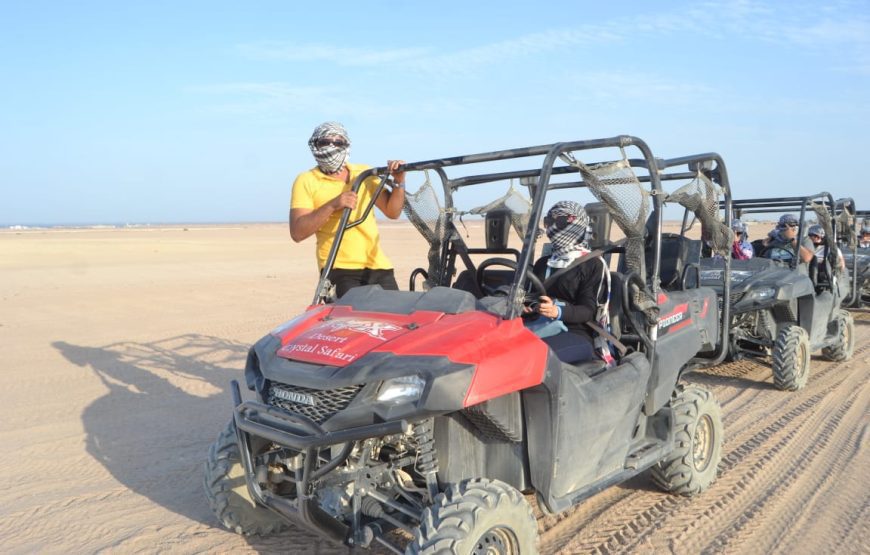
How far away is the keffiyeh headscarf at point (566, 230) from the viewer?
4508 millimetres

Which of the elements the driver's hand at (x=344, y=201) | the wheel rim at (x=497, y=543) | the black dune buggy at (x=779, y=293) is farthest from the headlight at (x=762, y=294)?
the wheel rim at (x=497, y=543)

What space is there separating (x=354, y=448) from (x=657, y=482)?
7.68 feet

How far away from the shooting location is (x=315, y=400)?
3.23 meters

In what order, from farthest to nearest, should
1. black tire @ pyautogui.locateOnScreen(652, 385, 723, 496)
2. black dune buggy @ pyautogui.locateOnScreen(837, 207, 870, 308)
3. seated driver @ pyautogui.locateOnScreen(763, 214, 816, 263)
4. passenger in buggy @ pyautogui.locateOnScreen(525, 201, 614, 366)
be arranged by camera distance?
black dune buggy @ pyautogui.locateOnScreen(837, 207, 870, 308)
seated driver @ pyautogui.locateOnScreen(763, 214, 816, 263)
black tire @ pyautogui.locateOnScreen(652, 385, 723, 496)
passenger in buggy @ pyautogui.locateOnScreen(525, 201, 614, 366)

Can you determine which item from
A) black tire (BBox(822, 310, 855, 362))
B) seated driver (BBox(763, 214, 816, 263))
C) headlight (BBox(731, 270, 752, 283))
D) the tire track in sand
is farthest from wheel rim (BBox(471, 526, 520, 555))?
seated driver (BBox(763, 214, 816, 263))

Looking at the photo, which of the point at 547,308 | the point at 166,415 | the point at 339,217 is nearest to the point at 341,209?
the point at 339,217

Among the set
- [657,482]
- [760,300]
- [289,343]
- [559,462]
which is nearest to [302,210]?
[289,343]

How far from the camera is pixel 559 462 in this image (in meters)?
3.52

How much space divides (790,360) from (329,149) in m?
5.23

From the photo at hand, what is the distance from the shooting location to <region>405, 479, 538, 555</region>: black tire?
3002 mm

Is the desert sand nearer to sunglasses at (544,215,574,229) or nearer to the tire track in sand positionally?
the tire track in sand

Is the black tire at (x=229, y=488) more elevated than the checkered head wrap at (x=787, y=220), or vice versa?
the checkered head wrap at (x=787, y=220)

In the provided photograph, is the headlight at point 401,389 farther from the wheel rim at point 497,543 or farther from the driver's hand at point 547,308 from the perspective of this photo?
the driver's hand at point 547,308

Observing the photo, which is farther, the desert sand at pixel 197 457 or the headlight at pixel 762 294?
the headlight at pixel 762 294
